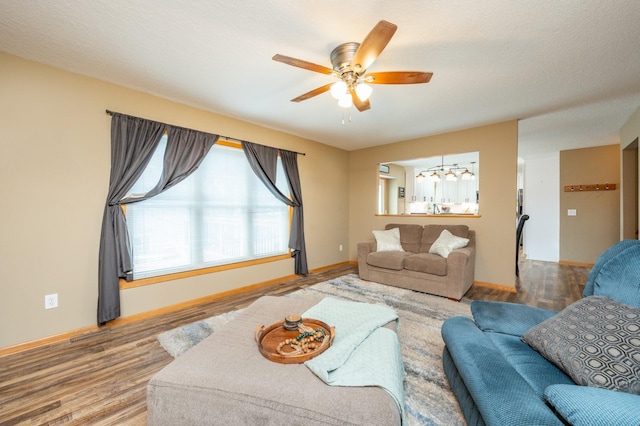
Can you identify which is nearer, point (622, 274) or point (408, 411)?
point (622, 274)

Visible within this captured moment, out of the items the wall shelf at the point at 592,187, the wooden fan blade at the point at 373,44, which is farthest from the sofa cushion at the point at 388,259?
the wall shelf at the point at 592,187

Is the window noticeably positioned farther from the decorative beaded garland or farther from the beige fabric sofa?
the decorative beaded garland

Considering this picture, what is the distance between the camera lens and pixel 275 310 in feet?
6.71

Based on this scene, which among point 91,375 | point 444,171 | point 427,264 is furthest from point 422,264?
point 444,171

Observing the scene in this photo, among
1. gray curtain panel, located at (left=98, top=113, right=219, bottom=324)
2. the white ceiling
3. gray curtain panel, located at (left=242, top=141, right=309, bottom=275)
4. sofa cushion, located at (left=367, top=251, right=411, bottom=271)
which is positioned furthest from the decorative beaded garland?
gray curtain panel, located at (left=242, top=141, right=309, bottom=275)

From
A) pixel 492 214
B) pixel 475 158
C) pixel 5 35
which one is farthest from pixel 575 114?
pixel 5 35

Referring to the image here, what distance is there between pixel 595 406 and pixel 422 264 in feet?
9.67

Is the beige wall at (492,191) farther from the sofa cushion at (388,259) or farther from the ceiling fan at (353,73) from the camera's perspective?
the ceiling fan at (353,73)

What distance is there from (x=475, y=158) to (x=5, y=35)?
7867 mm

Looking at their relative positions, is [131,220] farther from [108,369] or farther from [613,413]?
[613,413]

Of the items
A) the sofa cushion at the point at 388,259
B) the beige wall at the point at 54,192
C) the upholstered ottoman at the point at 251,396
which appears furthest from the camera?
the sofa cushion at the point at 388,259

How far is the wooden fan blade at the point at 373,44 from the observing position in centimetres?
145

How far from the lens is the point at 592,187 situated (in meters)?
5.37

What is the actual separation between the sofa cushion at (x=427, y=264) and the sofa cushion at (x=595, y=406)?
2.69m
